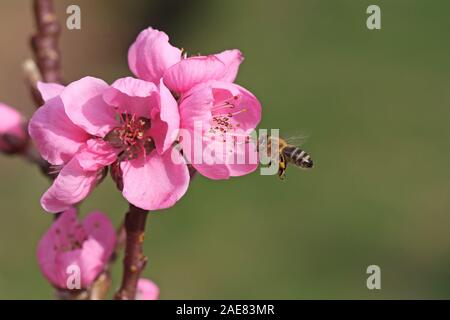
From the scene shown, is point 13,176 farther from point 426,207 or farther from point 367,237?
point 426,207

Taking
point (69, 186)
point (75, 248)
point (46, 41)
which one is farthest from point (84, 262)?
point (46, 41)

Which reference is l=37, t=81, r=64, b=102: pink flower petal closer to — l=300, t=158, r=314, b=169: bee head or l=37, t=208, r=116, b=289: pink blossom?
l=37, t=208, r=116, b=289: pink blossom

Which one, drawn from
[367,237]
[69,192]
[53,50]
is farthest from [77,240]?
[367,237]

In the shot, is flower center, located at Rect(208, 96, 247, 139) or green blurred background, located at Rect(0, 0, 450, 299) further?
green blurred background, located at Rect(0, 0, 450, 299)

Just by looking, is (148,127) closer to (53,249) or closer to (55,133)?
(55,133)

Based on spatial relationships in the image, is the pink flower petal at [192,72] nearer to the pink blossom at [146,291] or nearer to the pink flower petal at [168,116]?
the pink flower petal at [168,116]

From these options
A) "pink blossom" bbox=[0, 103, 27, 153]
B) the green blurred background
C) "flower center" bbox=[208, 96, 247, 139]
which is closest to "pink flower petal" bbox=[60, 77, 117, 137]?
"flower center" bbox=[208, 96, 247, 139]
